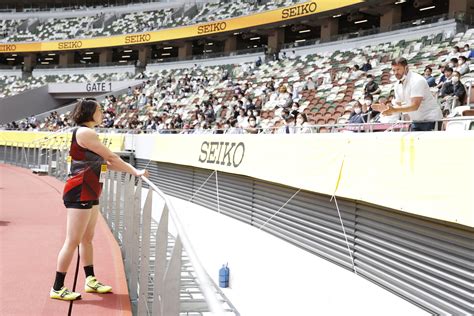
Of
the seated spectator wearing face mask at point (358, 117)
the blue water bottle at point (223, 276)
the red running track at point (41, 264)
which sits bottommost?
the blue water bottle at point (223, 276)

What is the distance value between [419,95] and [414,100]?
64mm

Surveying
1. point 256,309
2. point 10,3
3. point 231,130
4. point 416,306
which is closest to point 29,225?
point 256,309

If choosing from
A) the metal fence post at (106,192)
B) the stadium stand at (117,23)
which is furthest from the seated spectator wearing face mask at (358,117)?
the stadium stand at (117,23)

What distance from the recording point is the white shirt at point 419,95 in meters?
4.65

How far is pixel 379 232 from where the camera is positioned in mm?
5176

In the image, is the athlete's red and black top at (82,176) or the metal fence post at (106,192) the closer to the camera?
the athlete's red and black top at (82,176)

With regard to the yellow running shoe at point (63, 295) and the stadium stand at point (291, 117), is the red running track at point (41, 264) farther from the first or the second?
the stadium stand at point (291, 117)

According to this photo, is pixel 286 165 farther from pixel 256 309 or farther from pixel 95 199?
pixel 95 199

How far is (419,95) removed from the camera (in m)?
4.64

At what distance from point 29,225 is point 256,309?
313cm

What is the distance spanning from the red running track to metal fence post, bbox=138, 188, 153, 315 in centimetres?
33

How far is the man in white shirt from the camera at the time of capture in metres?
4.65

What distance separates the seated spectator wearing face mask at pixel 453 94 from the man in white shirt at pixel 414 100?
247 cm

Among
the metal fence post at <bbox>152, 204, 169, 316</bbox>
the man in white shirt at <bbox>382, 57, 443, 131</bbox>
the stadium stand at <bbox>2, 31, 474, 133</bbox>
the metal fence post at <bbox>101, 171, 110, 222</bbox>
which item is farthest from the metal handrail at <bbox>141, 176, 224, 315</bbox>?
the stadium stand at <bbox>2, 31, 474, 133</bbox>
